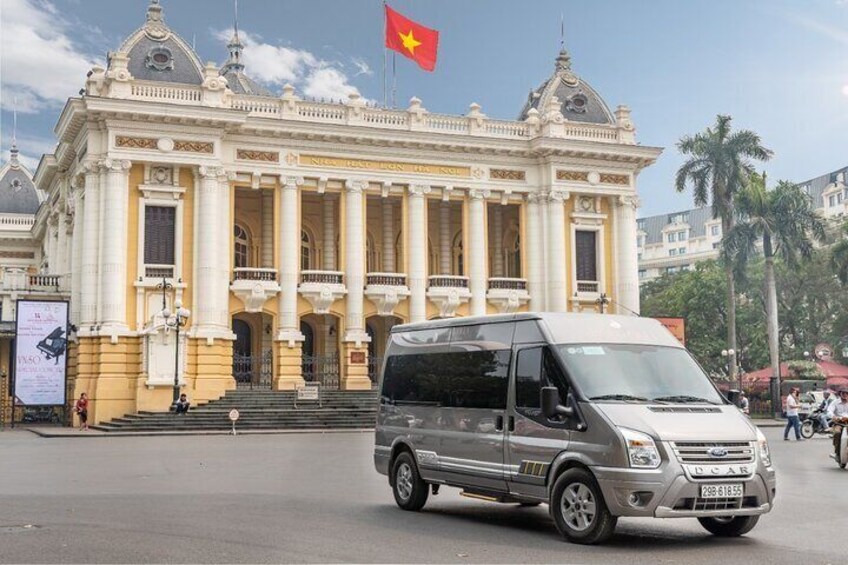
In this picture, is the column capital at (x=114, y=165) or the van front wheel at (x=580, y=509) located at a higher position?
the column capital at (x=114, y=165)

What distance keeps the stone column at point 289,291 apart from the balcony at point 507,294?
29.6ft

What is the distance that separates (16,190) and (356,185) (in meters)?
35.6

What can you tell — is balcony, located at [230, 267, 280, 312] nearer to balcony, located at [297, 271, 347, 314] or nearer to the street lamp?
balcony, located at [297, 271, 347, 314]

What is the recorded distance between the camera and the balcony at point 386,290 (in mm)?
44406

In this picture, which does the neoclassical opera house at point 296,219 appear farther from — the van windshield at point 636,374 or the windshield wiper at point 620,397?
the windshield wiper at point 620,397

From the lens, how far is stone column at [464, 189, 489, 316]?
4616cm

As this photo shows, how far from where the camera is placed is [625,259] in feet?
156

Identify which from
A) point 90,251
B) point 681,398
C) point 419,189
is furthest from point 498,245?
point 681,398

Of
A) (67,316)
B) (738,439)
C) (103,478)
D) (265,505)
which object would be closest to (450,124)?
(67,316)

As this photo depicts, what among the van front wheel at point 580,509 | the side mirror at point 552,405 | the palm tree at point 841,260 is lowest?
→ the van front wheel at point 580,509

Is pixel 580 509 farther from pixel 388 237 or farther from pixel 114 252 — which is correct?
pixel 388 237

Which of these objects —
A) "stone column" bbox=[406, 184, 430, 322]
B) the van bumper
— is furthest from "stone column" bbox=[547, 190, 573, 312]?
the van bumper

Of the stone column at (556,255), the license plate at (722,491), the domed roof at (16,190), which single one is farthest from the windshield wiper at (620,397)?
the domed roof at (16,190)

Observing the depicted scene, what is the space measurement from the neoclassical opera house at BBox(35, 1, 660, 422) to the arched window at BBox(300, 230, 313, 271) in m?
0.10
